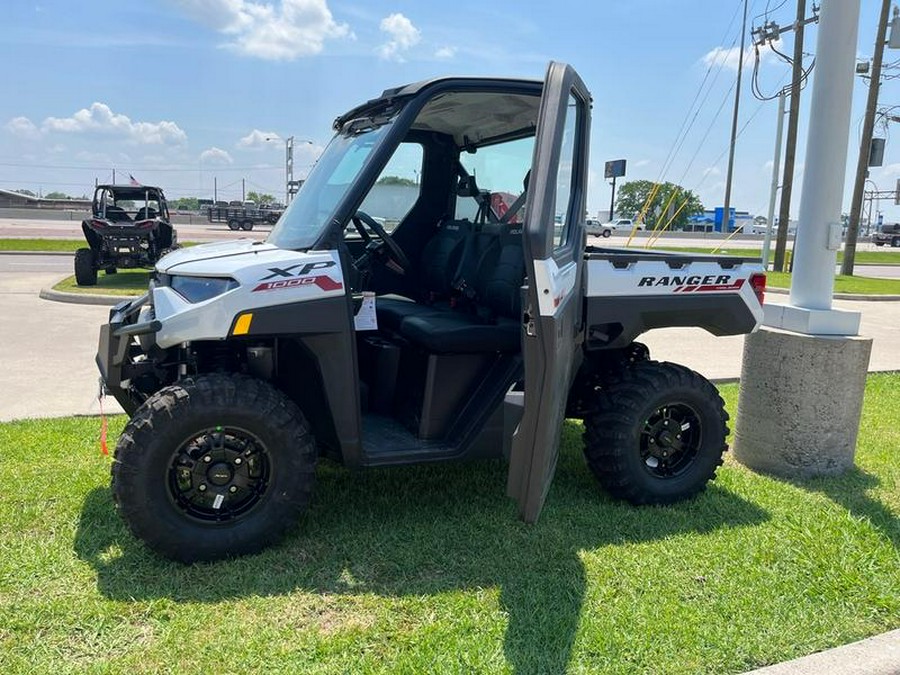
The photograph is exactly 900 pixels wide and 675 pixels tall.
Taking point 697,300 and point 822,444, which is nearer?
point 697,300

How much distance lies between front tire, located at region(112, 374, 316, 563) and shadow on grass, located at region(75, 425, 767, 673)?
153 millimetres

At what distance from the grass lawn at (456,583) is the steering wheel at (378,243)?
1330 mm

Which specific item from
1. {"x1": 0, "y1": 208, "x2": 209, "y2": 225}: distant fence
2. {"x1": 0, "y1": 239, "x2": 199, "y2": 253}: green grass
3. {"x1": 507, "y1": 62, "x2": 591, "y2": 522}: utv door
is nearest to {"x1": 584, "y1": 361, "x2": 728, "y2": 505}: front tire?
{"x1": 507, "y1": 62, "x2": 591, "y2": 522}: utv door

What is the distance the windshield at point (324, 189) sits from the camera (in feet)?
11.9

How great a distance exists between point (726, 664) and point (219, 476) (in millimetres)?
2217

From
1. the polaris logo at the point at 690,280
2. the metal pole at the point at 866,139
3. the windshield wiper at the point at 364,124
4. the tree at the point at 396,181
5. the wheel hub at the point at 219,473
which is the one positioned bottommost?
the wheel hub at the point at 219,473

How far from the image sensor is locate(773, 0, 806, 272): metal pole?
18203 mm

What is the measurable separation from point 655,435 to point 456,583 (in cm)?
159

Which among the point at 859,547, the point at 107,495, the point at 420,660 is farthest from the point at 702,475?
the point at 107,495

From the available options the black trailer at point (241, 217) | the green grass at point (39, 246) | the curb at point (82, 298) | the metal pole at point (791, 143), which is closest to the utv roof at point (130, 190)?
the curb at point (82, 298)

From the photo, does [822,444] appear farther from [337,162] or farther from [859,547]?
[337,162]

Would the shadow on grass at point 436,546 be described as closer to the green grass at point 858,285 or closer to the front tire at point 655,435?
the front tire at point 655,435

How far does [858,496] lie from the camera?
433cm

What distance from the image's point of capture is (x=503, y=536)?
3.69 meters
